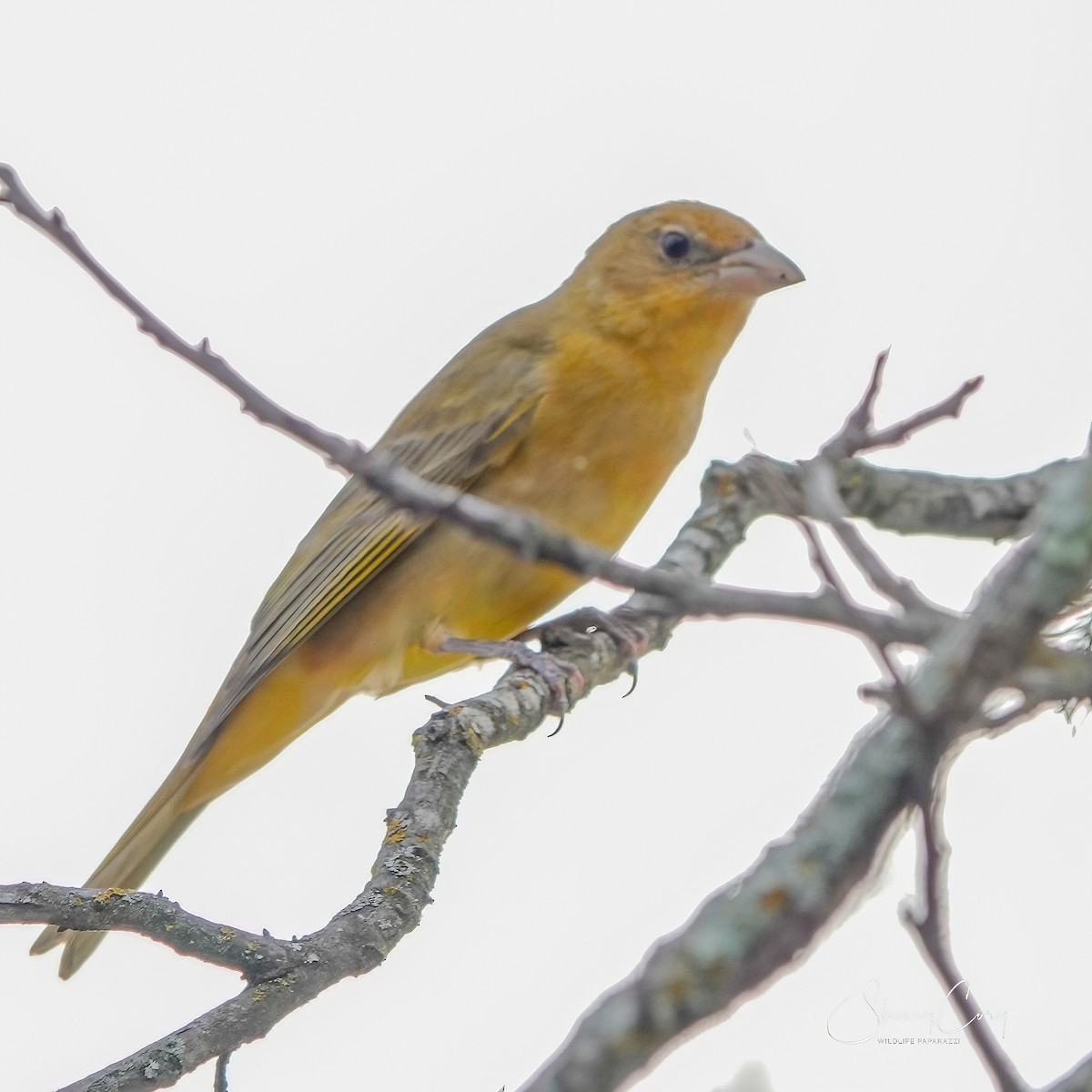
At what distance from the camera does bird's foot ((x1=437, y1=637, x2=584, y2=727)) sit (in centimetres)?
491

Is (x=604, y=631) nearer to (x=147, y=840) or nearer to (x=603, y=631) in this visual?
(x=603, y=631)

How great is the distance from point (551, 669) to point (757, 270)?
1.96 metres

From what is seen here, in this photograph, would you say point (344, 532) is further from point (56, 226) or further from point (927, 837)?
point (927, 837)

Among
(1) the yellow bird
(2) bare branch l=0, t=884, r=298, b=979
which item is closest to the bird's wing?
(1) the yellow bird

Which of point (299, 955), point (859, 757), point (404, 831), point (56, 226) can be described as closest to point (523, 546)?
point (859, 757)

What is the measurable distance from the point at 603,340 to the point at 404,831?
2811 mm

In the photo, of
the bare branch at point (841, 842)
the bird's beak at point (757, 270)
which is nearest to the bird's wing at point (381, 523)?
the bird's beak at point (757, 270)

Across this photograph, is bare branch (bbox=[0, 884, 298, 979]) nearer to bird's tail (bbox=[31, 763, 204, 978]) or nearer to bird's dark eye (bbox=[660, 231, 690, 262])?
bird's tail (bbox=[31, 763, 204, 978])

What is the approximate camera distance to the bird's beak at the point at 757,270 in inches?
231

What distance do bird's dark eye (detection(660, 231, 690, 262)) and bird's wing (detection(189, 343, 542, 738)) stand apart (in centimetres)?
71

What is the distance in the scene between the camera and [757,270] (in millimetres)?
5930

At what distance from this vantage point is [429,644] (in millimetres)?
5742

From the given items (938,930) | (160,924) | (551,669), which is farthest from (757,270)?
(938,930)

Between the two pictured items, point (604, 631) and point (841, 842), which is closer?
point (841, 842)
